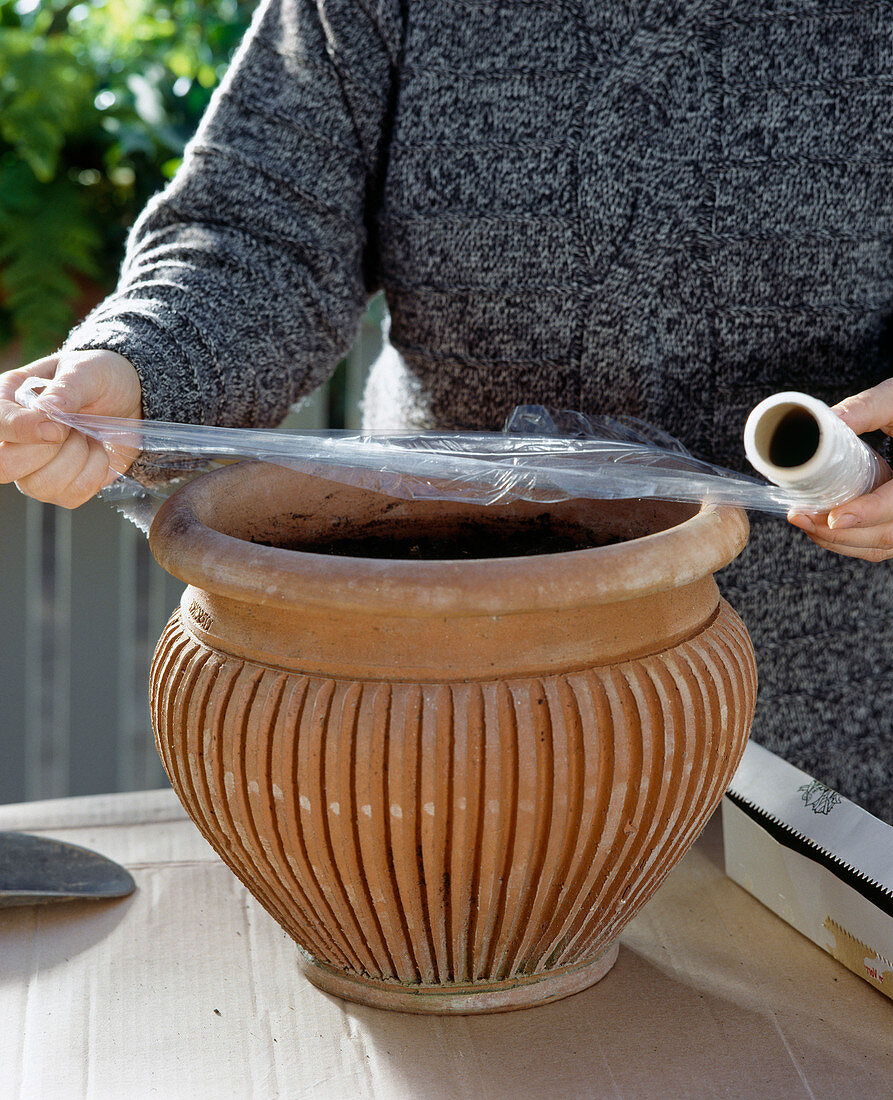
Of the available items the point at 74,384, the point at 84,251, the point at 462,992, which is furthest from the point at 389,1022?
the point at 84,251

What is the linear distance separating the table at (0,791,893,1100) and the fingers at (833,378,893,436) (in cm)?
34

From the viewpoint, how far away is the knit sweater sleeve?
885 mm

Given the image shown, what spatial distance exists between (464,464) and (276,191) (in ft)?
1.15

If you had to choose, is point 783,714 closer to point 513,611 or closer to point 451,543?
point 451,543

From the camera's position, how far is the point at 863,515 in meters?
0.66

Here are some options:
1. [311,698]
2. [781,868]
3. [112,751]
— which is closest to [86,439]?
[311,698]

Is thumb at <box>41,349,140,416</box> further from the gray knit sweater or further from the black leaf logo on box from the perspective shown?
the black leaf logo on box

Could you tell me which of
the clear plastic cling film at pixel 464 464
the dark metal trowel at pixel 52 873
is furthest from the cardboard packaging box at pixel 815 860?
the dark metal trowel at pixel 52 873

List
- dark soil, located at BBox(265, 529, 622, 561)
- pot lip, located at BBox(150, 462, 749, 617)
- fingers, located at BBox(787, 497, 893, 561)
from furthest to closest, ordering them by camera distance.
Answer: dark soil, located at BBox(265, 529, 622, 561), fingers, located at BBox(787, 497, 893, 561), pot lip, located at BBox(150, 462, 749, 617)

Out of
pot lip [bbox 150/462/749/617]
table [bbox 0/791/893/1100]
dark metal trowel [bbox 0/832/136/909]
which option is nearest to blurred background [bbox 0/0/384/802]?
dark metal trowel [bbox 0/832/136/909]

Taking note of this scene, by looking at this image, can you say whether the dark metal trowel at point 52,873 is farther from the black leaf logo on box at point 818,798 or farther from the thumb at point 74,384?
the black leaf logo on box at point 818,798

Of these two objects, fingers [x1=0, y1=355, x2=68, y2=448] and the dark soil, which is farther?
the dark soil

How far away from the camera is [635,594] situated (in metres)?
0.56

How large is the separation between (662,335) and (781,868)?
41 cm
